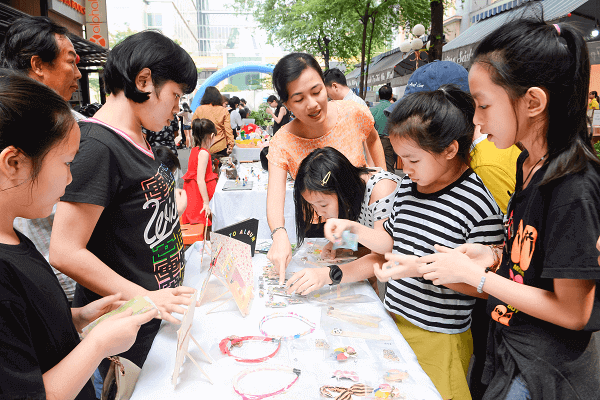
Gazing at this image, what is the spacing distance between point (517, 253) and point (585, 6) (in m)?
6.72

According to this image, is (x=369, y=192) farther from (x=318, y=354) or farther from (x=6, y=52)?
(x=6, y=52)

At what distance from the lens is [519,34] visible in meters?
1.00

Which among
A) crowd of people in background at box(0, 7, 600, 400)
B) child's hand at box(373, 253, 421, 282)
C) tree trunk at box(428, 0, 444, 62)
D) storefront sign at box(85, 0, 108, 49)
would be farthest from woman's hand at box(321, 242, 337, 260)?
storefront sign at box(85, 0, 108, 49)

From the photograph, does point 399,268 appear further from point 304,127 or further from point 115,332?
point 304,127

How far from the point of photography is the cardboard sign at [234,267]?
1.33 meters

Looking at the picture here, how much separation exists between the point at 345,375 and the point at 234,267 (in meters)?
0.55

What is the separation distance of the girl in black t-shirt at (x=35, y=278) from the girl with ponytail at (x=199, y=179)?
3050 mm

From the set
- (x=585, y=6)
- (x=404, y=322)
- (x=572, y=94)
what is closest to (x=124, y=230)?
(x=404, y=322)

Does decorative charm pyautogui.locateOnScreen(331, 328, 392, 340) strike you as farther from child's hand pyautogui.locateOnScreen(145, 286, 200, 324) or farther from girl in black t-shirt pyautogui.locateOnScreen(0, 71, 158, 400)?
girl in black t-shirt pyautogui.locateOnScreen(0, 71, 158, 400)

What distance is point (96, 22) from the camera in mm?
10594

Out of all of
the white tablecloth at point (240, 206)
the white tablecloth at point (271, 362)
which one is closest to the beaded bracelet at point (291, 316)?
the white tablecloth at point (271, 362)

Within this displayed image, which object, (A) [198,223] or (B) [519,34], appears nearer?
(B) [519,34]

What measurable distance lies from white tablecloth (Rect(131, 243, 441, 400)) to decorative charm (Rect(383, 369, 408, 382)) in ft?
0.04

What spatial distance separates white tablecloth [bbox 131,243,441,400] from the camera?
0.95 m
